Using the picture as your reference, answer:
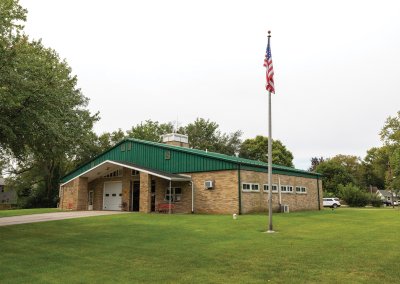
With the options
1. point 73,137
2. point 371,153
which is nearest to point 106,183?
point 73,137

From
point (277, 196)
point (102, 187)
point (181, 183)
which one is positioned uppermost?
point (181, 183)

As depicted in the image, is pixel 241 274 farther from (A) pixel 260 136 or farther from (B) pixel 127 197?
(A) pixel 260 136

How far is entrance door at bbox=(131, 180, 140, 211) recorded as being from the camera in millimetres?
31583

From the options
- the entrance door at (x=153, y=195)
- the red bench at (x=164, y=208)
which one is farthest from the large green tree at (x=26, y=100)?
the entrance door at (x=153, y=195)

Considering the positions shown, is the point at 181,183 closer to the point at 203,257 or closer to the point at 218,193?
the point at 218,193

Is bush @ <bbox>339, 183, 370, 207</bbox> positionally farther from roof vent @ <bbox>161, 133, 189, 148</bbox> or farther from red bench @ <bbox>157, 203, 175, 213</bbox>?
red bench @ <bbox>157, 203, 175, 213</bbox>

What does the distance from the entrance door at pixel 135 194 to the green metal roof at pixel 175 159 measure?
5.91ft

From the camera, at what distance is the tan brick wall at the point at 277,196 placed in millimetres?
25875

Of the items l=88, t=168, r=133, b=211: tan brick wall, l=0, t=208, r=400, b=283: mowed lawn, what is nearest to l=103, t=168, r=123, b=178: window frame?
l=88, t=168, r=133, b=211: tan brick wall

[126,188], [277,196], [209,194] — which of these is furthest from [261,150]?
[209,194]

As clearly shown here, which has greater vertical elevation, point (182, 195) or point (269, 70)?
point (269, 70)

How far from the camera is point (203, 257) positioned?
954 cm

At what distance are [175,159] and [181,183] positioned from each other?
6.52 ft

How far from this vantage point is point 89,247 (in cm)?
1163
